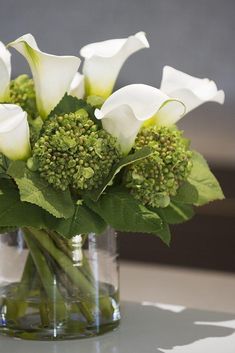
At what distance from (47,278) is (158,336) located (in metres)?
0.16

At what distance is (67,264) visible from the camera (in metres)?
1.07

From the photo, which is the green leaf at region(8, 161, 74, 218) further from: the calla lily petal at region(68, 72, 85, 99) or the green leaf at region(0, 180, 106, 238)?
the calla lily petal at region(68, 72, 85, 99)

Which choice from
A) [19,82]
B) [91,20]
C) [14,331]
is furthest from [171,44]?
[14,331]

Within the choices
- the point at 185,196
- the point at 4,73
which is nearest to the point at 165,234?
the point at 185,196

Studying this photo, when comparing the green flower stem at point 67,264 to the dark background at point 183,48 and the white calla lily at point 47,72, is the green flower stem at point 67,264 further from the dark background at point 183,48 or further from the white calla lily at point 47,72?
the dark background at point 183,48

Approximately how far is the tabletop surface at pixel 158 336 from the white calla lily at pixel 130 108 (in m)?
0.26

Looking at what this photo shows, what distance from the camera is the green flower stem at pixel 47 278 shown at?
41.8 inches

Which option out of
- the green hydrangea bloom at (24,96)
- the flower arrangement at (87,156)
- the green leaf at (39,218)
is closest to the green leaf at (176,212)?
the flower arrangement at (87,156)

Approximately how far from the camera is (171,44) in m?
2.20

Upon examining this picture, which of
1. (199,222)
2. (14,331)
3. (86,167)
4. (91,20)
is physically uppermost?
(91,20)

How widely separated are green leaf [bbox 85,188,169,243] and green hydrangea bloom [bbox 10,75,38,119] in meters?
0.18

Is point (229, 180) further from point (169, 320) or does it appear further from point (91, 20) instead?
point (169, 320)

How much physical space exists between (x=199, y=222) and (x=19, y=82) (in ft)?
4.04

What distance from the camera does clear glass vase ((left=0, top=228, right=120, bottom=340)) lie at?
1.07 metres
